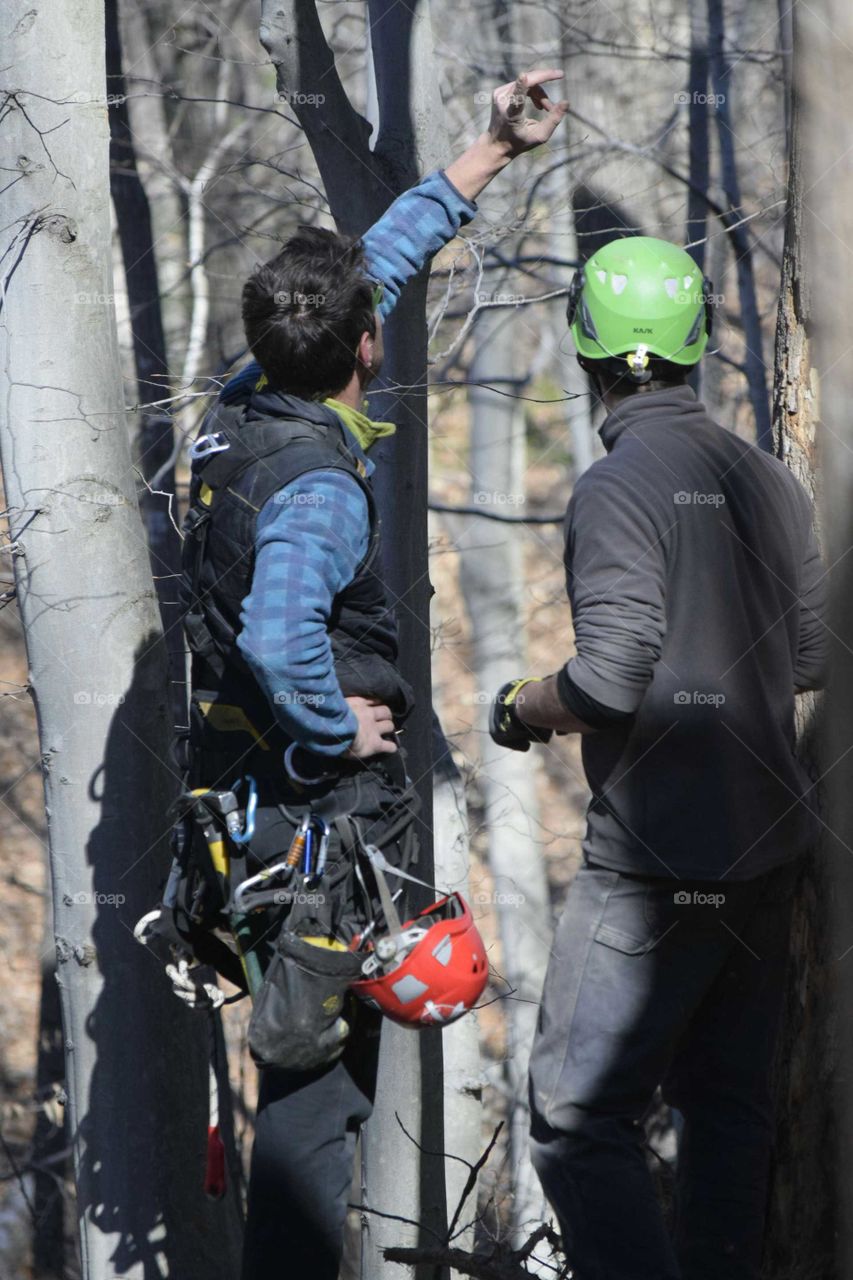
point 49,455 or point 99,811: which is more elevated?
point 49,455

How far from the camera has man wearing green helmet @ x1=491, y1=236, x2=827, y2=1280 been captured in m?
2.32

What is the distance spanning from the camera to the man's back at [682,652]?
7.62 feet

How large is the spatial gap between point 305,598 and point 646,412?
829mm

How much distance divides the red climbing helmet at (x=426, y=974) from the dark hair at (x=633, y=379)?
1152 millimetres

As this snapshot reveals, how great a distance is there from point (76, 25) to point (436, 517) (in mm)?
7897

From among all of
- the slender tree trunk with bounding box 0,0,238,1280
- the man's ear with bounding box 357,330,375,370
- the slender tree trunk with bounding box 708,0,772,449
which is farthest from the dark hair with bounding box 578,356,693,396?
the slender tree trunk with bounding box 708,0,772,449

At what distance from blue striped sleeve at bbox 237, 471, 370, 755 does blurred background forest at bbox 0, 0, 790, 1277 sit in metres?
2.91

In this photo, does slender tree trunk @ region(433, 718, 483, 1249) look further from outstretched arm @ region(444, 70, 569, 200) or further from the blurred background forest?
outstretched arm @ region(444, 70, 569, 200)

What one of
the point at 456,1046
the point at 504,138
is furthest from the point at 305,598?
the point at 456,1046

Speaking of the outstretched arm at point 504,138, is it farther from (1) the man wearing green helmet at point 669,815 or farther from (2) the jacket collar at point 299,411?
(2) the jacket collar at point 299,411

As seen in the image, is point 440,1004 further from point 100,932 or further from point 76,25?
point 76,25

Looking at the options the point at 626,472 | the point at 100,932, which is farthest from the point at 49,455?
the point at 626,472

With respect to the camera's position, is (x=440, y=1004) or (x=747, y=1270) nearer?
(x=440, y=1004)

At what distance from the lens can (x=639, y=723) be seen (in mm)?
2402
